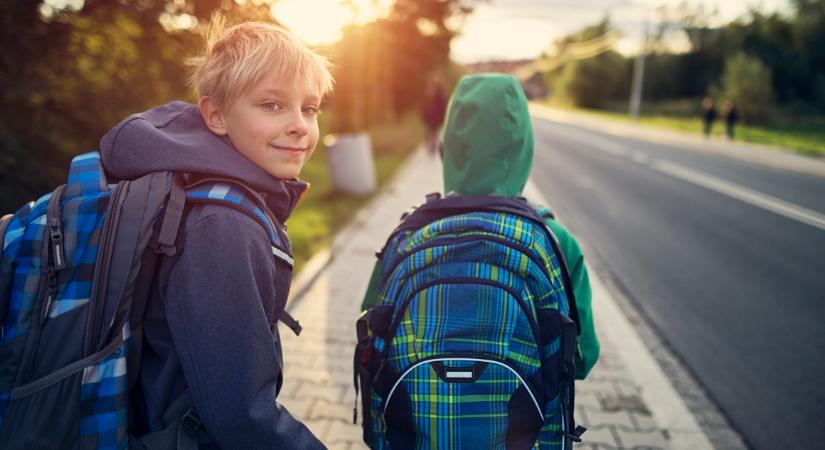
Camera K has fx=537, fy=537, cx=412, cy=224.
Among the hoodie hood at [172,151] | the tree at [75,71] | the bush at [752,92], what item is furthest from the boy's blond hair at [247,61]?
the bush at [752,92]

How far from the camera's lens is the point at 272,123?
4.49 ft

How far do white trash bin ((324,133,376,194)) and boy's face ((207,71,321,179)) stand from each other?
816 cm

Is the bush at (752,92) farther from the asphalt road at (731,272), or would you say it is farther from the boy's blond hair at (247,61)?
the boy's blond hair at (247,61)

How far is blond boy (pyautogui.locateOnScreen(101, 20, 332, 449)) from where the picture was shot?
1179 millimetres

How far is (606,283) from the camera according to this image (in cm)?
557

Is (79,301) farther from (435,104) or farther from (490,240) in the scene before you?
(435,104)

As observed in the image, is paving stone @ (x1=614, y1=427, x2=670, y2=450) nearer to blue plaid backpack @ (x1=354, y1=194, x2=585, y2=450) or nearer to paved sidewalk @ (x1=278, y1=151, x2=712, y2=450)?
paved sidewalk @ (x1=278, y1=151, x2=712, y2=450)

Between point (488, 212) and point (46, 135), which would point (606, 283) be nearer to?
point (488, 212)

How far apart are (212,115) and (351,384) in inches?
95.3

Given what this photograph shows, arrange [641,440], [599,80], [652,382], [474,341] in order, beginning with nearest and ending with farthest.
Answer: [474,341] → [641,440] → [652,382] → [599,80]

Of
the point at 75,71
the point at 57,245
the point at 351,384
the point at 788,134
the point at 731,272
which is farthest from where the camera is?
the point at 788,134

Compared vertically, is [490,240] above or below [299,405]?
above

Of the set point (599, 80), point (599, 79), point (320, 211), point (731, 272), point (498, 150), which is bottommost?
point (731, 272)

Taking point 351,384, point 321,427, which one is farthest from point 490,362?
point 351,384
